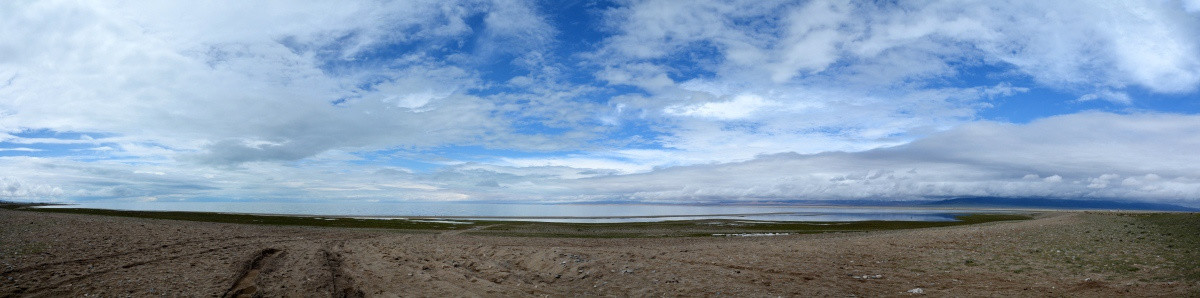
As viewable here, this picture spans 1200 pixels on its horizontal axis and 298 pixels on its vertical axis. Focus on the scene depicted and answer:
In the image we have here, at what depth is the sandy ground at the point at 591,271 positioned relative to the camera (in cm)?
1495

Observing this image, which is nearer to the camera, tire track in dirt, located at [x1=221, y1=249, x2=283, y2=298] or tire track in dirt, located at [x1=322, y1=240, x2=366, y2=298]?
tire track in dirt, located at [x1=221, y1=249, x2=283, y2=298]

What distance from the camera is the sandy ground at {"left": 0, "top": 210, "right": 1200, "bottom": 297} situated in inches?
589

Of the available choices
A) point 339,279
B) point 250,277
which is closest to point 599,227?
point 339,279

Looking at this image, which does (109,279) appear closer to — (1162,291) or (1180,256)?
(1162,291)

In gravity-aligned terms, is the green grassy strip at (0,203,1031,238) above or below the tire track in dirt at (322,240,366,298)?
below

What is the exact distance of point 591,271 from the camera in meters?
18.6

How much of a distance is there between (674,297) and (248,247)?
77.6 ft

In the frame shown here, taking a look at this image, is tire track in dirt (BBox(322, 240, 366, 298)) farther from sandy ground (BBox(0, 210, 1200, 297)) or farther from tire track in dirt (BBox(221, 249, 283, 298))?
tire track in dirt (BBox(221, 249, 283, 298))

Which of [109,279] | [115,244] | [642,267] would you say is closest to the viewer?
[109,279]

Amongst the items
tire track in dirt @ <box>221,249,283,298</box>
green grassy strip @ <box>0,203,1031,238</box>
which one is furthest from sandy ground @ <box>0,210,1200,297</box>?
green grassy strip @ <box>0,203,1031,238</box>

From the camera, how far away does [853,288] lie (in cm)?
1544

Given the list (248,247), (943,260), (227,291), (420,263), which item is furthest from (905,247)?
(248,247)

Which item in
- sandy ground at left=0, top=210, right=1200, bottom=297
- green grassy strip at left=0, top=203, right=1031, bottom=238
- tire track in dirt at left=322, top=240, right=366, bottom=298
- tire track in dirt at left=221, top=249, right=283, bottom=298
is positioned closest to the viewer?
Answer: sandy ground at left=0, top=210, right=1200, bottom=297

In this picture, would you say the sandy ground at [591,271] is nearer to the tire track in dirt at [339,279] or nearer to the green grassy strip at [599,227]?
the tire track in dirt at [339,279]
